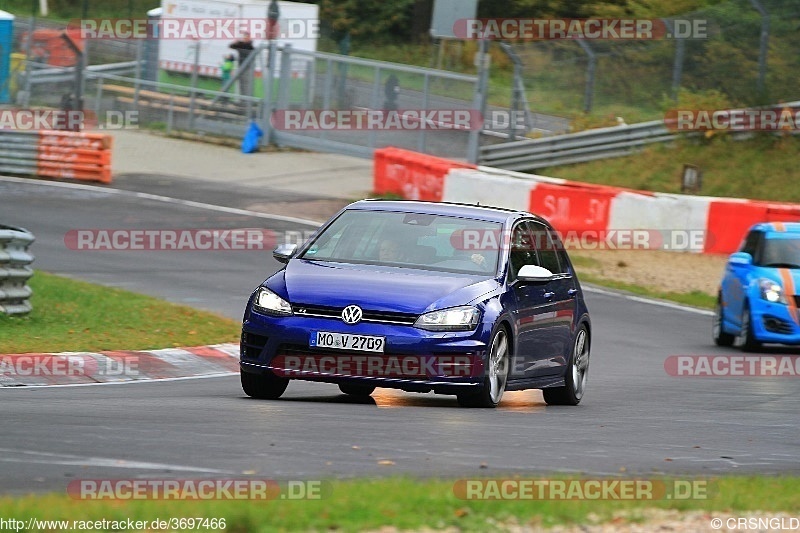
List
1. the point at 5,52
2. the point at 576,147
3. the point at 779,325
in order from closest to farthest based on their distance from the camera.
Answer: the point at 779,325 → the point at 576,147 → the point at 5,52

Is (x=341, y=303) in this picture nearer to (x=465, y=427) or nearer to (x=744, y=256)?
(x=465, y=427)

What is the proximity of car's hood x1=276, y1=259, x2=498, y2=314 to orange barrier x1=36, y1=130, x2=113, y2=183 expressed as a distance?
2089cm

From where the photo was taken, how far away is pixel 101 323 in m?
15.2

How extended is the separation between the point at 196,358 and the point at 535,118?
821 inches

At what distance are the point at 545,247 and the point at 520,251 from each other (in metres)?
0.71

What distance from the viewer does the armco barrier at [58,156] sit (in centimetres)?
3119

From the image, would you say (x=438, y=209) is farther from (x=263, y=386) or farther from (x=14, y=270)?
(x=14, y=270)

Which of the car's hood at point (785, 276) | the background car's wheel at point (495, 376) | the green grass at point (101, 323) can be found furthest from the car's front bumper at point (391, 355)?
the car's hood at point (785, 276)

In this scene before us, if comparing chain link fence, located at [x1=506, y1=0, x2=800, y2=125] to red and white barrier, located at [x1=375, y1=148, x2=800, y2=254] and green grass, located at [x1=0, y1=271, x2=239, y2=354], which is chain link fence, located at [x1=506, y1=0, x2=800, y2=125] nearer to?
red and white barrier, located at [x1=375, y1=148, x2=800, y2=254]

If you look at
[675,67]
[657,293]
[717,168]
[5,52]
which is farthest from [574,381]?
[5,52]

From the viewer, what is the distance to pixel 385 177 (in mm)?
31453

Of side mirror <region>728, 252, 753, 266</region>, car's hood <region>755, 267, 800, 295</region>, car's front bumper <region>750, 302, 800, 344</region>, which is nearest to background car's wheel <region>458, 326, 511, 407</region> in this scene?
car's front bumper <region>750, 302, 800, 344</region>

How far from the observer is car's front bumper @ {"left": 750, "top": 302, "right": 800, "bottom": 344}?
1730cm

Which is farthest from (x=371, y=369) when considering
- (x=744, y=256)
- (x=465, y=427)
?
(x=744, y=256)
